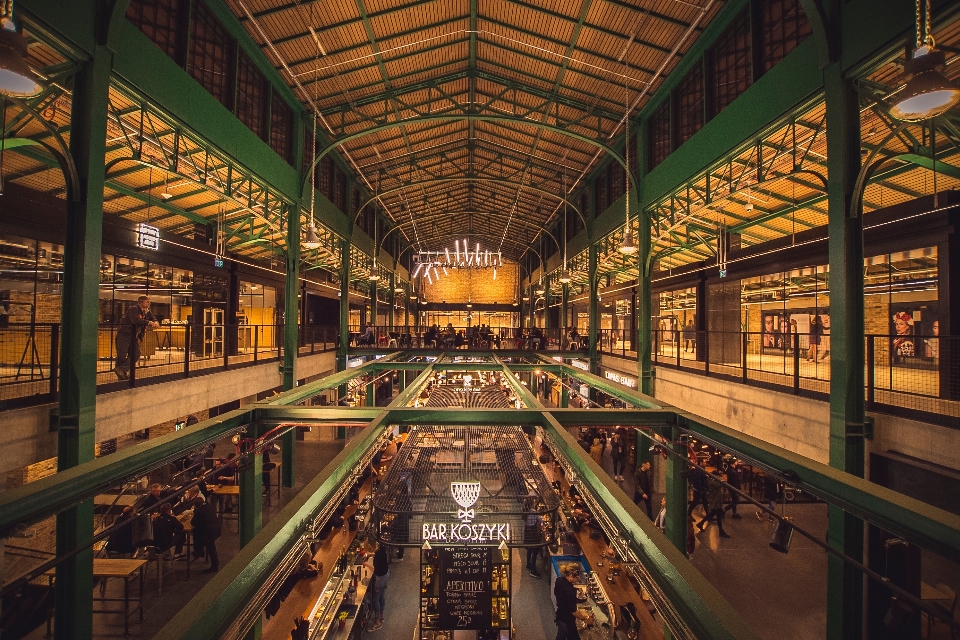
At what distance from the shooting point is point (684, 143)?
34.0ft

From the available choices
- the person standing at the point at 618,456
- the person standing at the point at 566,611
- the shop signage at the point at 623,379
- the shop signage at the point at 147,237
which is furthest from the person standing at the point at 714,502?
the shop signage at the point at 147,237

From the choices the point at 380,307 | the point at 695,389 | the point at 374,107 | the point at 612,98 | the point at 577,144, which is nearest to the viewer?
the point at 695,389

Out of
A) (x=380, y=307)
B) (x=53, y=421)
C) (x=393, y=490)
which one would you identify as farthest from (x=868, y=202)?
(x=380, y=307)

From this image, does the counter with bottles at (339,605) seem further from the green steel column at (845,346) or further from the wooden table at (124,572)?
the green steel column at (845,346)

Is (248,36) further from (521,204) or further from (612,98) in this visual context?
(521,204)

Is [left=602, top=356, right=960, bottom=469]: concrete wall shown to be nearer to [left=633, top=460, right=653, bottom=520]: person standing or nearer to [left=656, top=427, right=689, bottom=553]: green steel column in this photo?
[left=656, top=427, right=689, bottom=553]: green steel column

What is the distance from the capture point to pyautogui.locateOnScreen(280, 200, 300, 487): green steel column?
11891mm

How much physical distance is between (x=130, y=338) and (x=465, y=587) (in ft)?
21.3

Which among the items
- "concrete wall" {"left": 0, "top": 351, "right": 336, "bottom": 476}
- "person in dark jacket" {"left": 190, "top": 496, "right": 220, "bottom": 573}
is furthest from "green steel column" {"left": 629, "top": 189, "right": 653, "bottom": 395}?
"person in dark jacket" {"left": 190, "top": 496, "right": 220, "bottom": 573}

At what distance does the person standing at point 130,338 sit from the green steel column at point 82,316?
160 centimetres

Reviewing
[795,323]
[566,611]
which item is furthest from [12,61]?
[795,323]

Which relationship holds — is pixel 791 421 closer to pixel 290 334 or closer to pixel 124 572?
pixel 124 572

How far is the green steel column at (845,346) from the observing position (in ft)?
16.8

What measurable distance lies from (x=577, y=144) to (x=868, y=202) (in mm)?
8632
